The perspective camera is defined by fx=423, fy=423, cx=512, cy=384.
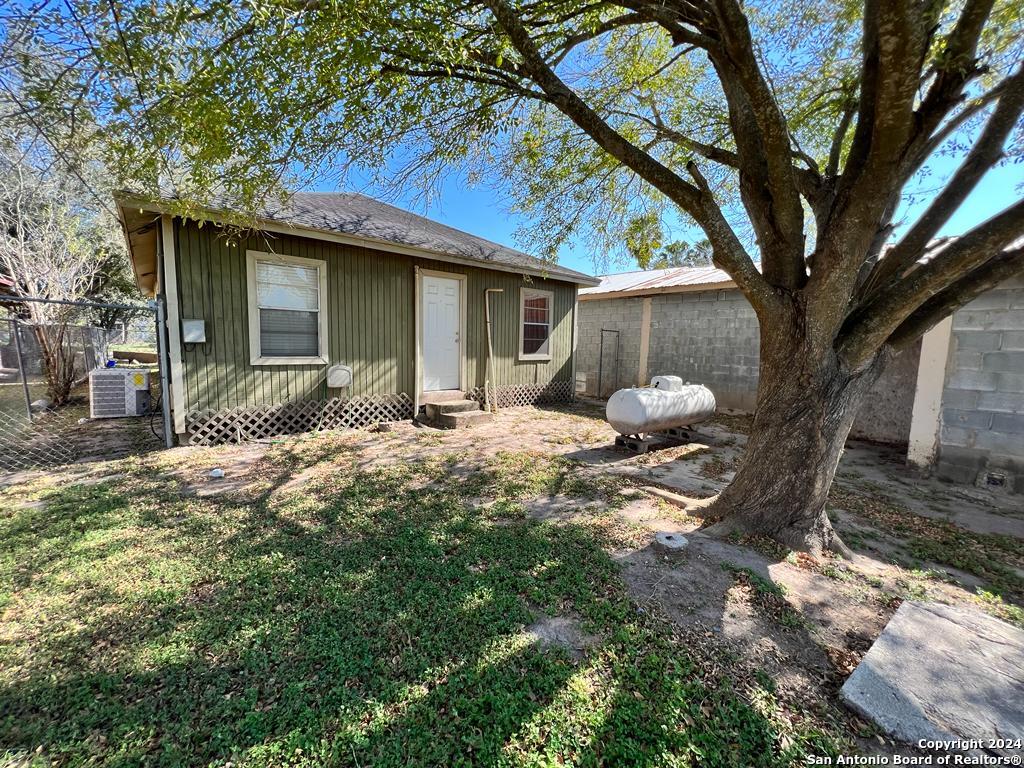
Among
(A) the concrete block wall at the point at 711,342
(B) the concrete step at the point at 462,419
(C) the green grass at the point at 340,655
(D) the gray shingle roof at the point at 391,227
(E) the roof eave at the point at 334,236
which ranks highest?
(D) the gray shingle roof at the point at 391,227

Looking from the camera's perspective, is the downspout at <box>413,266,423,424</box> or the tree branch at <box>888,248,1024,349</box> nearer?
the tree branch at <box>888,248,1024,349</box>

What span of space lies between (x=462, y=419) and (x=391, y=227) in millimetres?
3413

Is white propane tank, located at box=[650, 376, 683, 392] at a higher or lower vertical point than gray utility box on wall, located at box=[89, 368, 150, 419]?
higher

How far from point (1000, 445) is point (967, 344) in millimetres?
1141

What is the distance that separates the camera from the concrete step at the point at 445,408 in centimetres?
717

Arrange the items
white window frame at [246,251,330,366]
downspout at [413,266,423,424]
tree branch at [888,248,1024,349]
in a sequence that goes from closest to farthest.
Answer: tree branch at [888,248,1024,349] < white window frame at [246,251,330,366] < downspout at [413,266,423,424]

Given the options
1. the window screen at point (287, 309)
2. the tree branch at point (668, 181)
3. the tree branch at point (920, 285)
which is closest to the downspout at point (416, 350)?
the window screen at point (287, 309)

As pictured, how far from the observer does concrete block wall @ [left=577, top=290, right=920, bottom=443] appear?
261 inches

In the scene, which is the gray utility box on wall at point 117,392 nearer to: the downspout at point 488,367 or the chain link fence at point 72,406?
the chain link fence at point 72,406

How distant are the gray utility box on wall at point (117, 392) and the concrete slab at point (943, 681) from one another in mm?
9477

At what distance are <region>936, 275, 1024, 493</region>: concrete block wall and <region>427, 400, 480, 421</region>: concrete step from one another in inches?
250

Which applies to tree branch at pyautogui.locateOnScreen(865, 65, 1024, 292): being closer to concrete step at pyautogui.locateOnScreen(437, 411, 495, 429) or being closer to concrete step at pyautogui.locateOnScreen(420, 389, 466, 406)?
concrete step at pyautogui.locateOnScreen(437, 411, 495, 429)

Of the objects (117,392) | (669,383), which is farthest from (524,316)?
(117,392)

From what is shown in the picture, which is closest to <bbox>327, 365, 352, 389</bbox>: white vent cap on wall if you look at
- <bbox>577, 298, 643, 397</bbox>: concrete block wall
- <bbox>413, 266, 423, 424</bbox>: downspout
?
<bbox>413, 266, 423, 424</bbox>: downspout
